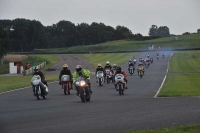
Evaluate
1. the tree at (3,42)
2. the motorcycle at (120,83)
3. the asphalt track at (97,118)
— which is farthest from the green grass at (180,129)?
the tree at (3,42)

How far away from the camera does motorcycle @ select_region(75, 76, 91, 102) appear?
19.3m

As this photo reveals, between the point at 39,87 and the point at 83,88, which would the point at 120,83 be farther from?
the point at 83,88

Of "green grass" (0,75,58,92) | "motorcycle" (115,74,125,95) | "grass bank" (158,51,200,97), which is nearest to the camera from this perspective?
"grass bank" (158,51,200,97)

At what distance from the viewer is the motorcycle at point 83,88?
63.2 ft

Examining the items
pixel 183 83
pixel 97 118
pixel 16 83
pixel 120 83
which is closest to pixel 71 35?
pixel 16 83

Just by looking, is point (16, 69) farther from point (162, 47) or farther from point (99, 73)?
point (162, 47)

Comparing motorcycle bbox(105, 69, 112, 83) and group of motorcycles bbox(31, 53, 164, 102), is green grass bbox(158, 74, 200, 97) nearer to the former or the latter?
group of motorcycles bbox(31, 53, 164, 102)

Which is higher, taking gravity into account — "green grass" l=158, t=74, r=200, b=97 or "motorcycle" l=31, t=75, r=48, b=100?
"motorcycle" l=31, t=75, r=48, b=100

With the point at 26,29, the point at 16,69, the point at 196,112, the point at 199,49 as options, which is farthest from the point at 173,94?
the point at 26,29

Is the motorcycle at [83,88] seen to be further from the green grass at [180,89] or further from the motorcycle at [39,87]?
the green grass at [180,89]

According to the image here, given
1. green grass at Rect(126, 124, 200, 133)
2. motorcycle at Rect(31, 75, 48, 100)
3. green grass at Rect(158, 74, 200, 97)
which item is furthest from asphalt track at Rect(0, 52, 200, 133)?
green grass at Rect(158, 74, 200, 97)

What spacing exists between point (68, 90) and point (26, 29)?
69215 millimetres

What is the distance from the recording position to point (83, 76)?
20.0 metres

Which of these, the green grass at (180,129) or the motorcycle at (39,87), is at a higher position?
the motorcycle at (39,87)
